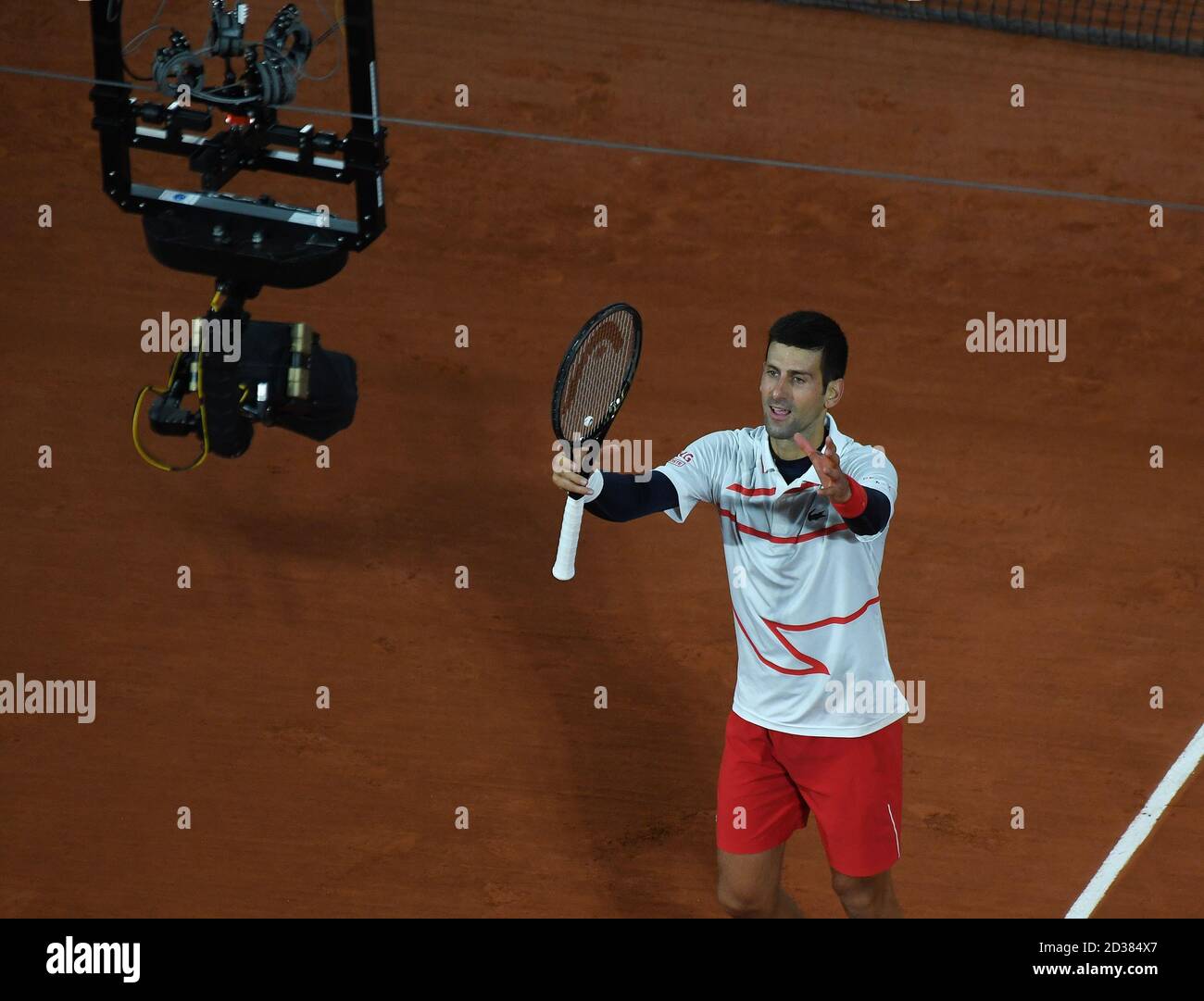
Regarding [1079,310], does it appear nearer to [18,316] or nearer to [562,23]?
[562,23]

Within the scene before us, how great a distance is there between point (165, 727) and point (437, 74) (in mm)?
4375

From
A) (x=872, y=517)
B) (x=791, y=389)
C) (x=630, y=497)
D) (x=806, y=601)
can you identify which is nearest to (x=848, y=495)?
(x=872, y=517)

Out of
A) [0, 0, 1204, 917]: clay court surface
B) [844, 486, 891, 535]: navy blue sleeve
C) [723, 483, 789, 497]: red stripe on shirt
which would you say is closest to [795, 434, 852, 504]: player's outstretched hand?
[844, 486, 891, 535]: navy blue sleeve

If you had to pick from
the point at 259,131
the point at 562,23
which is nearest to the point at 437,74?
the point at 562,23

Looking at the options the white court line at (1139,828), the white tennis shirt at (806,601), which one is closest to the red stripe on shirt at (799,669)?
the white tennis shirt at (806,601)

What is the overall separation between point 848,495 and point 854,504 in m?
0.07

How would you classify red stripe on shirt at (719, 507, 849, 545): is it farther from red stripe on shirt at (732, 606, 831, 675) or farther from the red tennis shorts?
the red tennis shorts

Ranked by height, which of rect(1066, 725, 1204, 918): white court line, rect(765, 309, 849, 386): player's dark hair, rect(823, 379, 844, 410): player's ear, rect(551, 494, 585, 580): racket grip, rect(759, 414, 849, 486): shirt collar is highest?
rect(765, 309, 849, 386): player's dark hair

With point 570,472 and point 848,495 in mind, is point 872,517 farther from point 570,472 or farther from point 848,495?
point 570,472

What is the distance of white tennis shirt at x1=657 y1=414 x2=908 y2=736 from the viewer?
5777 millimetres

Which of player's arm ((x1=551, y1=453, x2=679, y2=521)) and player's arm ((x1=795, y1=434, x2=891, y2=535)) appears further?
player's arm ((x1=551, y1=453, x2=679, y2=521))

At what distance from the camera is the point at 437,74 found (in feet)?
32.2

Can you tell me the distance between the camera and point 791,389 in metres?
5.62

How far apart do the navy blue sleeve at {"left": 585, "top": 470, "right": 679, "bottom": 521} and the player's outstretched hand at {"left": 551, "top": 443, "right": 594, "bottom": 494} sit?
214mm
